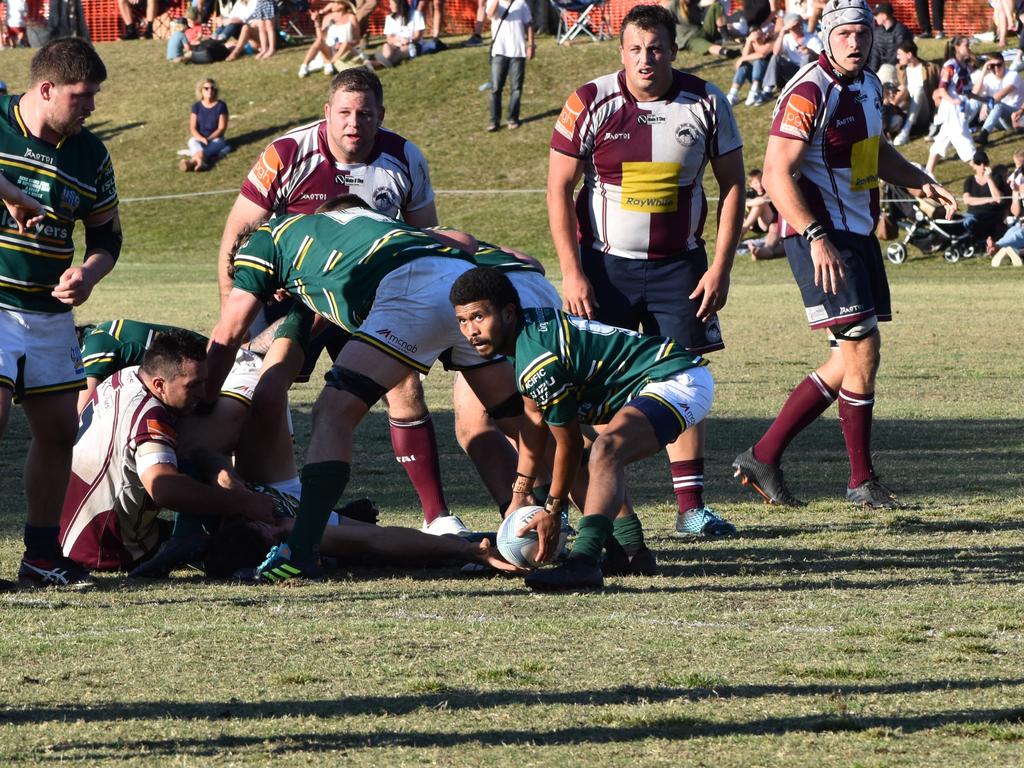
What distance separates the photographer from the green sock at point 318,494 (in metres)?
6.11

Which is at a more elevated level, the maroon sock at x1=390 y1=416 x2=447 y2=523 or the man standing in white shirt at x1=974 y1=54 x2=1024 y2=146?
the maroon sock at x1=390 y1=416 x2=447 y2=523

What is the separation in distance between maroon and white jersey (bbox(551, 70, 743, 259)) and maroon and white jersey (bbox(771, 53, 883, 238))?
517 mm

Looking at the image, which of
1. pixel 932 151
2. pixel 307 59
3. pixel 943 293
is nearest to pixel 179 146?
pixel 307 59

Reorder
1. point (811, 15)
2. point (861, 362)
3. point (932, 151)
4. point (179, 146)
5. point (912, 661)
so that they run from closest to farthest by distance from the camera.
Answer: point (912, 661) → point (861, 362) → point (932, 151) → point (811, 15) → point (179, 146)

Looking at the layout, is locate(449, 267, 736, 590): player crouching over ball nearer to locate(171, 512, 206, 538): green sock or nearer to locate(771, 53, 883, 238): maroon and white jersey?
locate(171, 512, 206, 538): green sock

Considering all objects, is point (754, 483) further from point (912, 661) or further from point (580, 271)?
point (912, 661)

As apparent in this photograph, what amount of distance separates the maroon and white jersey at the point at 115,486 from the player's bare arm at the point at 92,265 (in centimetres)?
52

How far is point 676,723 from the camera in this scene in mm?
4137

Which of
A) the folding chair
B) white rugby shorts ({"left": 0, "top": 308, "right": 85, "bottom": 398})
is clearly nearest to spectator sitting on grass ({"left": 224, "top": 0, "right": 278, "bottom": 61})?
the folding chair

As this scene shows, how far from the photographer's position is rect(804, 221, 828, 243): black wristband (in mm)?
7977

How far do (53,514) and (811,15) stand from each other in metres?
27.7

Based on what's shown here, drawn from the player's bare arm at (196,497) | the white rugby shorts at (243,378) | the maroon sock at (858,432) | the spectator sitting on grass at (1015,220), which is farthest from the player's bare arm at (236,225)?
the spectator sitting on grass at (1015,220)

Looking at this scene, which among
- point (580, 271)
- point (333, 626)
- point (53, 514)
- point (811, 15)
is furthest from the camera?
point (811, 15)

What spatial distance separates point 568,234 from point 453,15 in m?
34.4
